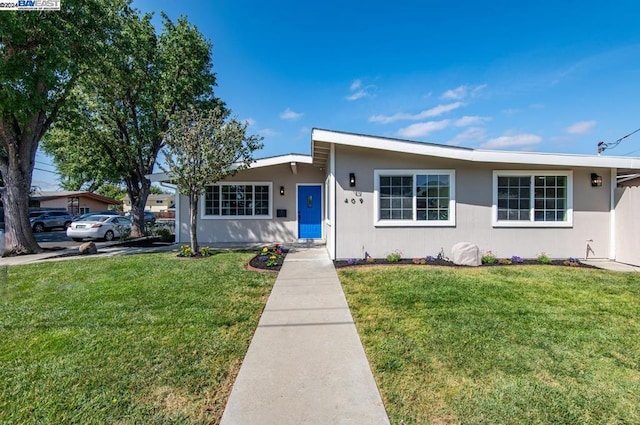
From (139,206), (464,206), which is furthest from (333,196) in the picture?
(139,206)

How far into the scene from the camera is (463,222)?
7797 mm

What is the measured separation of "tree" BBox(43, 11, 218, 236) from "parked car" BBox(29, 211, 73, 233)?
31.8ft

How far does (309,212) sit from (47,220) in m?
22.0

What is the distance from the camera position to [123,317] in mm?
3988

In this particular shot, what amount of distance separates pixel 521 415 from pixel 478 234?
6299mm

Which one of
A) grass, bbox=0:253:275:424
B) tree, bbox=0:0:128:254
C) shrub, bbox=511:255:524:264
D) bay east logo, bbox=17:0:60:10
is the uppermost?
bay east logo, bbox=17:0:60:10

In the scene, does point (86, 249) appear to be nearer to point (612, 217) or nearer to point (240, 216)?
point (240, 216)

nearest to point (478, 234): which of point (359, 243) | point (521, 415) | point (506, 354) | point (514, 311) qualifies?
point (359, 243)

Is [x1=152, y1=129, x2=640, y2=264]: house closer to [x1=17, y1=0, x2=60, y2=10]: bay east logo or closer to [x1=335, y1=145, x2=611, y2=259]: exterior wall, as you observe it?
[x1=335, y1=145, x2=611, y2=259]: exterior wall

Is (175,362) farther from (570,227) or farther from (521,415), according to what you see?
(570,227)

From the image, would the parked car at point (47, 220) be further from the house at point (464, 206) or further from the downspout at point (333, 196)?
the house at point (464, 206)

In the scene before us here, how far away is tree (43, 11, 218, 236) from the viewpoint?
13.5m

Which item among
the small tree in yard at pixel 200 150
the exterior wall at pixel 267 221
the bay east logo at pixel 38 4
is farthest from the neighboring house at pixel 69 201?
the small tree in yard at pixel 200 150

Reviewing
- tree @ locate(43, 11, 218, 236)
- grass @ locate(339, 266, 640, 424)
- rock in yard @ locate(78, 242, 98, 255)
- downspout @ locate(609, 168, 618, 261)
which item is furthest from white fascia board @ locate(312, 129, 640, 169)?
tree @ locate(43, 11, 218, 236)
